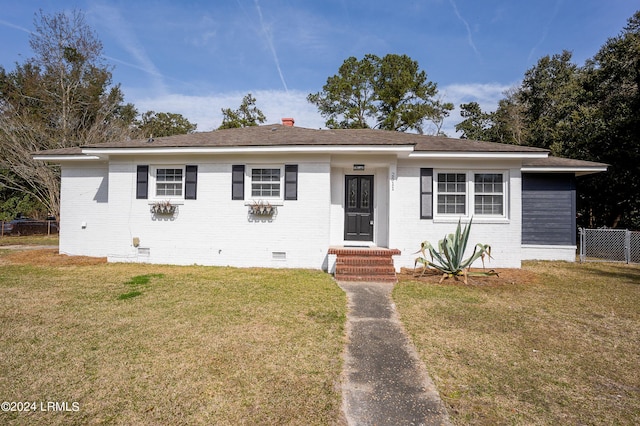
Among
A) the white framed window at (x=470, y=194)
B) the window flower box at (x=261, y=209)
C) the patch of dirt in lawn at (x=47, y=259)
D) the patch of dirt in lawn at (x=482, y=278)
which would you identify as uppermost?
the white framed window at (x=470, y=194)

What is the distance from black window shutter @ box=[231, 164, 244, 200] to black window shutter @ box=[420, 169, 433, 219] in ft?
17.0

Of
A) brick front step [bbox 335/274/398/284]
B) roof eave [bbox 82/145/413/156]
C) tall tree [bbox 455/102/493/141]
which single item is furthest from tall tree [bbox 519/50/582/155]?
brick front step [bbox 335/274/398/284]

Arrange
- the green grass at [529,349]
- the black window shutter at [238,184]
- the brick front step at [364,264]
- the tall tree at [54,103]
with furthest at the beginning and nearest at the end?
the tall tree at [54,103] → the black window shutter at [238,184] → the brick front step at [364,264] → the green grass at [529,349]

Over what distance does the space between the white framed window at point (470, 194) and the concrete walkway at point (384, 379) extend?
16.9 feet

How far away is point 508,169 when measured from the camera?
343 inches

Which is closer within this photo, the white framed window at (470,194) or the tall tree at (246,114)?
the white framed window at (470,194)

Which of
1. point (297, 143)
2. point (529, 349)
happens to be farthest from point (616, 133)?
point (529, 349)

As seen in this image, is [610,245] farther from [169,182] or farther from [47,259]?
[47,259]

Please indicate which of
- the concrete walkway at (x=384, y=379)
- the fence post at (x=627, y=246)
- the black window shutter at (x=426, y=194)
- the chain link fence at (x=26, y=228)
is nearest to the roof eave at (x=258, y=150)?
the black window shutter at (x=426, y=194)

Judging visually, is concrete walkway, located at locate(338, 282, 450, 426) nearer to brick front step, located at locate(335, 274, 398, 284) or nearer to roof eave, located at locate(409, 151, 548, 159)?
brick front step, located at locate(335, 274, 398, 284)

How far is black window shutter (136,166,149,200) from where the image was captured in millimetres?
9109

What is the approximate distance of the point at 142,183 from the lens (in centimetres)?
912

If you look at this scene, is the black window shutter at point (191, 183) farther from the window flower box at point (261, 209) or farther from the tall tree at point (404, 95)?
the tall tree at point (404, 95)

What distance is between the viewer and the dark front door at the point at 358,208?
30.1ft
